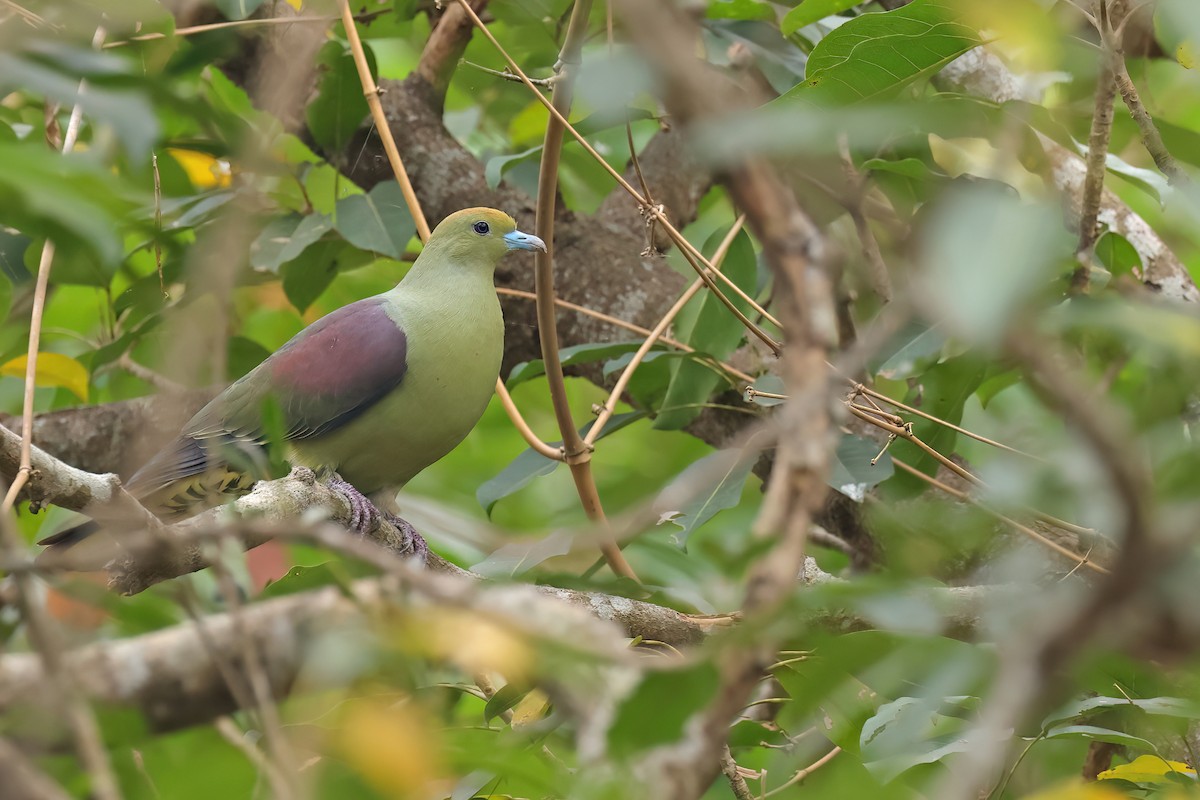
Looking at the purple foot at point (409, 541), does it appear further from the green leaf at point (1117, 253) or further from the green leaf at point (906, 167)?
the green leaf at point (1117, 253)

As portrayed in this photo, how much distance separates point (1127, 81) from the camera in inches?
86.3

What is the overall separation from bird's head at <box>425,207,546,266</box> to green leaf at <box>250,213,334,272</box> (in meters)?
0.34

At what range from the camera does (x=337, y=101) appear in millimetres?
3486

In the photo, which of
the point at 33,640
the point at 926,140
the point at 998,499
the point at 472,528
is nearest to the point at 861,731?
the point at 998,499

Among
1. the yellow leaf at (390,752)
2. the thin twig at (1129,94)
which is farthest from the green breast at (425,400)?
the yellow leaf at (390,752)

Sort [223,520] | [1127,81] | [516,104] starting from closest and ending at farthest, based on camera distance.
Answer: [223,520] → [1127,81] → [516,104]

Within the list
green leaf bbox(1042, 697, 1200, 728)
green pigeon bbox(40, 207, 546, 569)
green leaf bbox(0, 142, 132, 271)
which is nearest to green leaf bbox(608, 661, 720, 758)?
green leaf bbox(0, 142, 132, 271)

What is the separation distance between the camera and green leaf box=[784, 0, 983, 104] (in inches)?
82.7

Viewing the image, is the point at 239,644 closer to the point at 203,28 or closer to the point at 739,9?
the point at 203,28

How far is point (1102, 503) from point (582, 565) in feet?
7.54

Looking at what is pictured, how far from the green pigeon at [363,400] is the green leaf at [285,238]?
11.4 inches

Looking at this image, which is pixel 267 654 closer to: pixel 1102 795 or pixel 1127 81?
pixel 1102 795

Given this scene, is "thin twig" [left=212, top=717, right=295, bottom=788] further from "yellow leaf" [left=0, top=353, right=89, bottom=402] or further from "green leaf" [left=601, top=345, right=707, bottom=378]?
"yellow leaf" [left=0, top=353, right=89, bottom=402]

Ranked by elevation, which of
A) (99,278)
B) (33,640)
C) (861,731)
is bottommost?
(861,731)
